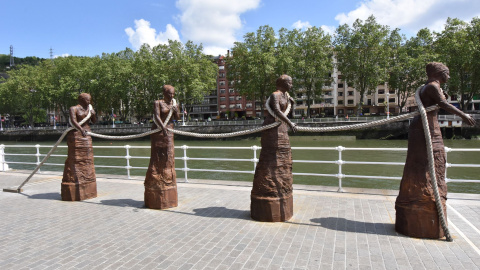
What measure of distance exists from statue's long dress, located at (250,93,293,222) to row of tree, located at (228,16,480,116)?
37.7 meters

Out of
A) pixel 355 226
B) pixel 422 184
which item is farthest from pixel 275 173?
pixel 422 184

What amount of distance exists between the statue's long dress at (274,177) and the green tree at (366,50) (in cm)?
4129

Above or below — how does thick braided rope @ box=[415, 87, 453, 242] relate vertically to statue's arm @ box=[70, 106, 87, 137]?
below

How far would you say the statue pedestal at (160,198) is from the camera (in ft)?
19.0

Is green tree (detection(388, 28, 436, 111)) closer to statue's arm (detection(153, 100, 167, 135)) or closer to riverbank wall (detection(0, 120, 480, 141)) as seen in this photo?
riverbank wall (detection(0, 120, 480, 141))

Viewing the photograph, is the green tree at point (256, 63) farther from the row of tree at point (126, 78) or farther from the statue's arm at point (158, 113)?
the statue's arm at point (158, 113)

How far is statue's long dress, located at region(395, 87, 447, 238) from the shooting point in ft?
13.1

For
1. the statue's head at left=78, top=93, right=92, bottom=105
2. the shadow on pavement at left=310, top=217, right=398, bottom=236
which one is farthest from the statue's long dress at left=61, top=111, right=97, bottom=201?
the shadow on pavement at left=310, top=217, right=398, bottom=236

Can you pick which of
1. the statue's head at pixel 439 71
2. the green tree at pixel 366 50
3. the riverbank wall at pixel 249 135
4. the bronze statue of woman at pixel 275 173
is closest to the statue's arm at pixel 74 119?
the bronze statue of woman at pixel 275 173

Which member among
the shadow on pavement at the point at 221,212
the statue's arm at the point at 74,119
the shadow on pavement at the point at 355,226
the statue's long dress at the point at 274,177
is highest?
the statue's arm at the point at 74,119

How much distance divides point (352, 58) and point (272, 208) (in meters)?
42.1

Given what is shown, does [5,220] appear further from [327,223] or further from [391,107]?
[391,107]

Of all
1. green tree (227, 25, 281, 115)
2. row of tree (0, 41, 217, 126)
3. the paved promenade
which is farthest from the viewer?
row of tree (0, 41, 217, 126)

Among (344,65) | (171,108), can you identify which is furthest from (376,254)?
(344,65)
